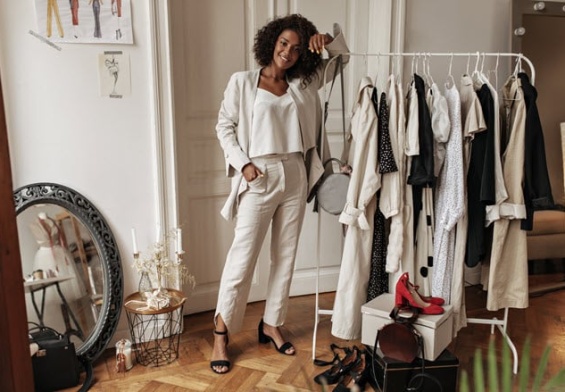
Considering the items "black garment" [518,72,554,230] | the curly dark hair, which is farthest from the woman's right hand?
"black garment" [518,72,554,230]

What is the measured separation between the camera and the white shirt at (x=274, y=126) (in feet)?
6.99

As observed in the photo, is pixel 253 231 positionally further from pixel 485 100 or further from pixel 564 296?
pixel 564 296

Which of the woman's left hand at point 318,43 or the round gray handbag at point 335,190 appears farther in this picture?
the round gray handbag at point 335,190

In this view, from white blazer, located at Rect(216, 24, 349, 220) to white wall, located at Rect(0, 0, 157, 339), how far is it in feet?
1.33

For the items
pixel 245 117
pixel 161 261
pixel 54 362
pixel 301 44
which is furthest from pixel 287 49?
pixel 54 362

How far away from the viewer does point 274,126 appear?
2145mm

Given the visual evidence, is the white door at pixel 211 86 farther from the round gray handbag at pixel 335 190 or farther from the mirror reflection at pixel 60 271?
the mirror reflection at pixel 60 271

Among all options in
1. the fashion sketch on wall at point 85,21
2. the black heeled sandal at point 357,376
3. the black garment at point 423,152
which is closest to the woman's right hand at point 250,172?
the black garment at point 423,152

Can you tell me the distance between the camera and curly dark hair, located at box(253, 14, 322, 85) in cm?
215

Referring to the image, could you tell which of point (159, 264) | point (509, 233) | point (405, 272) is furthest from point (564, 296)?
point (159, 264)

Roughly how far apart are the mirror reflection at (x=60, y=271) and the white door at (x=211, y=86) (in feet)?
1.60

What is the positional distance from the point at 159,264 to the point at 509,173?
5.16 feet

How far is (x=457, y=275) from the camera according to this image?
2.22 meters

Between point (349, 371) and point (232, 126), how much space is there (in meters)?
1.15
